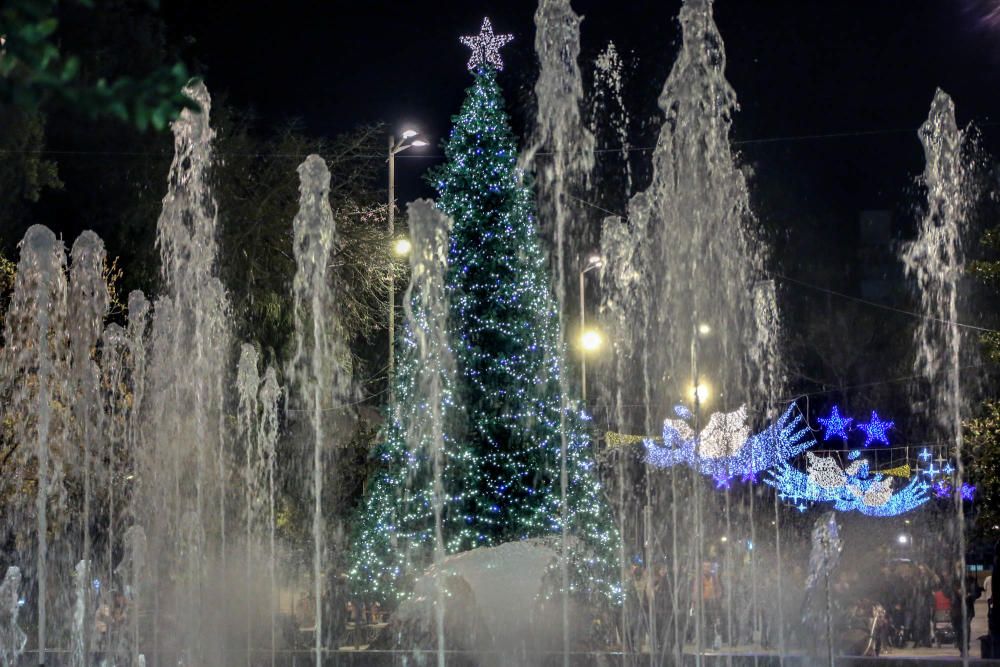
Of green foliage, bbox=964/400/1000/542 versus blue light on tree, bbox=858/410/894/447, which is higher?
blue light on tree, bbox=858/410/894/447

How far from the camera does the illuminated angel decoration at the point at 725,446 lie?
23.3m

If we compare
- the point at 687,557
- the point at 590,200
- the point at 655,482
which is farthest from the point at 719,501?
the point at 687,557

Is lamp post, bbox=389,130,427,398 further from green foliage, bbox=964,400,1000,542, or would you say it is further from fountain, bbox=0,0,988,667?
green foliage, bbox=964,400,1000,542

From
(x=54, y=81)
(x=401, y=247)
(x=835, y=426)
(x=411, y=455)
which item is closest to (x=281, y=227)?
(x=401, y=247)

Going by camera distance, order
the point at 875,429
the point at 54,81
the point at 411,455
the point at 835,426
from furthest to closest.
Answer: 1. the point at 875,429
2. the point at 835,426
3. the point at 411,455
4. the point at 54,81

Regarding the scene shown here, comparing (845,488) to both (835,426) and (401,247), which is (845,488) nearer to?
(835,426)

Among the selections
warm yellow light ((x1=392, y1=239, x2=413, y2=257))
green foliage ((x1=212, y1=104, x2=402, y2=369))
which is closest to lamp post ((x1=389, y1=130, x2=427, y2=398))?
warm yellow light ((x1=392, y1=239, x2=413, y2=257))

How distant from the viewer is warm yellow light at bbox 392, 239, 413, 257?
29.3 metres

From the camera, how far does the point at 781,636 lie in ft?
55.0

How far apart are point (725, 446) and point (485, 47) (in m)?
7.93

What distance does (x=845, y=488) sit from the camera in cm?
2834

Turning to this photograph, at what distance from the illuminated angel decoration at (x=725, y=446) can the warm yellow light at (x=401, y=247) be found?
21.3 ft

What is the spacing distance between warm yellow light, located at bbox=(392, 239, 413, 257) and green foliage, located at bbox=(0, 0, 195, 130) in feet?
82.5

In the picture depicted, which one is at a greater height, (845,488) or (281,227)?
(281,227)
